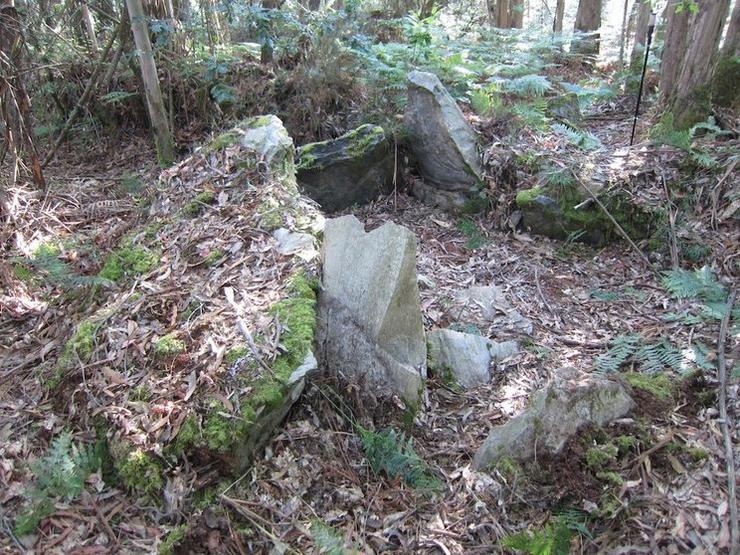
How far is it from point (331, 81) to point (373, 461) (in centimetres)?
544

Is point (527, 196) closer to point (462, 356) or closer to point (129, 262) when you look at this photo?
point (462, 356)

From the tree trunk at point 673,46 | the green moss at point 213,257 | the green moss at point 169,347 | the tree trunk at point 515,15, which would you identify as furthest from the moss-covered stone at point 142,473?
the tree trunk at point 515,15

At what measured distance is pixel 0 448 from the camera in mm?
2697

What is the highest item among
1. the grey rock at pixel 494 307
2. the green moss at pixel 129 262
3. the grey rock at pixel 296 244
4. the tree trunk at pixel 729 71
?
the tree trunk at pixel 729 71

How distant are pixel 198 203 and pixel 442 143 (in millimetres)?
3256

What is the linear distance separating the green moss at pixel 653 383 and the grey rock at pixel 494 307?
1212mm

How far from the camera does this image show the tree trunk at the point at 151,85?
5.27m

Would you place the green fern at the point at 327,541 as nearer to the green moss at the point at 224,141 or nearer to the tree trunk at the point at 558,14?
the green moss at the point at 224,141

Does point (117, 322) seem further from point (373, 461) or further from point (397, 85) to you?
point (397, 85)

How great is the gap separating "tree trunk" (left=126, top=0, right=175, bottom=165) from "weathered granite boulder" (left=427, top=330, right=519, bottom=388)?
418 centimetres

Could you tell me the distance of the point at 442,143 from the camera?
20.7 ft

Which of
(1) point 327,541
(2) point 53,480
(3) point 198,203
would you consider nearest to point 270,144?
(3) point 198,203

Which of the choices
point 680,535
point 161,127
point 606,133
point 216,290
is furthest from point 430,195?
point 680,535

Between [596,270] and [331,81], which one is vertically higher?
[331,81]
